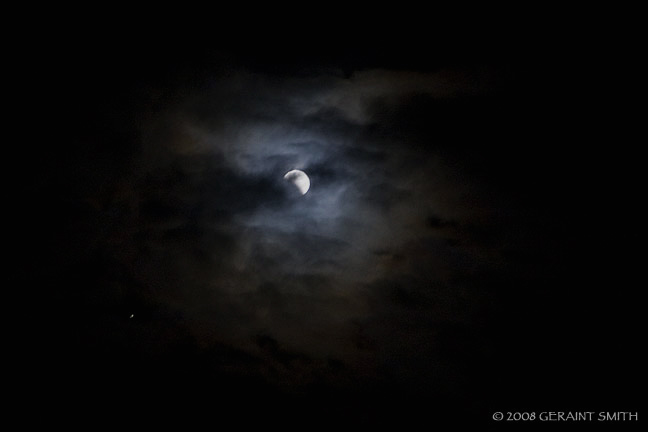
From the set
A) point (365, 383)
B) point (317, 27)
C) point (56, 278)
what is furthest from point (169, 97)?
point (365, 383)

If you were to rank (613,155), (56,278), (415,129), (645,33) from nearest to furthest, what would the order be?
(645,33)
(613,155)
(415,129)
(56,278)

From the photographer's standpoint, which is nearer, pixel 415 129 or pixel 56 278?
pixel 415 129

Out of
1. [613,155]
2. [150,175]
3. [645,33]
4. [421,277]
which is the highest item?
[645,33]

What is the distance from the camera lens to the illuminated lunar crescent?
393cm

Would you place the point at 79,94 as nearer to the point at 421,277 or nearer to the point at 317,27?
the point at 317,27

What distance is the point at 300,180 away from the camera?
393 centimetres

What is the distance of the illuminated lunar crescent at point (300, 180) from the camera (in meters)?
3.93

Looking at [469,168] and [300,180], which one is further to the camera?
[300,180]

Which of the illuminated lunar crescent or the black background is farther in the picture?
the illuminated lunar crescent

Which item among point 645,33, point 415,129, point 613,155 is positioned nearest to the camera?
point 645,33

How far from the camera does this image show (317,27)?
3676 millimetres

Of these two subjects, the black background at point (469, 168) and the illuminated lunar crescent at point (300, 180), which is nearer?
the black background at point (469, 168)

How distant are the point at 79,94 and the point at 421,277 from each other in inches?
163

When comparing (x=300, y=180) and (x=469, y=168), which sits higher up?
(x=469, y=168)
